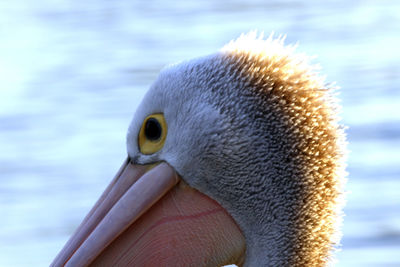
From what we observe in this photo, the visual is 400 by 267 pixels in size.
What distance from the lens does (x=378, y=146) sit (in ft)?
25.2

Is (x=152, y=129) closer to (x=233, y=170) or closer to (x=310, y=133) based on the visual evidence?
(x=233, y=170)

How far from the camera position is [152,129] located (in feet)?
11.9

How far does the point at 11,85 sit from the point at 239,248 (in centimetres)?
550

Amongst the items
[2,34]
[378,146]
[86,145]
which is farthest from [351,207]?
[2,34]

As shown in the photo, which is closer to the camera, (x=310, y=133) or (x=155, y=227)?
(x=310, y=133)

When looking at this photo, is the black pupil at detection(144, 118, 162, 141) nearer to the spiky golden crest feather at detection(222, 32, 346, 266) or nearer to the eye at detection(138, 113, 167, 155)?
the eye at detection(138, 113, 167, 155)

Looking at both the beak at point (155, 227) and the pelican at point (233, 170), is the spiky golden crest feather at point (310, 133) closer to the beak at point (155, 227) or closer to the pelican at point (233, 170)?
the pelican at point (233, 170)

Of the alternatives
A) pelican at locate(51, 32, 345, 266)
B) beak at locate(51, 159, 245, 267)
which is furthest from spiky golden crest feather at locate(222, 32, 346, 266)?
beak at locate(51, 159, 245, 267)

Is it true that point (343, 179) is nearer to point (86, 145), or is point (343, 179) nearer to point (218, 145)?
point (218, 145)

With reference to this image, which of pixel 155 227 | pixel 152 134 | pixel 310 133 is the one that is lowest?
pixel 155 227

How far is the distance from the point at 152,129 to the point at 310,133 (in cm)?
54

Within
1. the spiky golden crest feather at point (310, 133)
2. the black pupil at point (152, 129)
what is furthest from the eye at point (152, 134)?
the spiky golden crest feather at point (310, 133)

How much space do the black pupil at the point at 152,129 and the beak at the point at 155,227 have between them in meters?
0.10

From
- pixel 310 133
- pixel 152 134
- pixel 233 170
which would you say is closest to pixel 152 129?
pixel 152 134
